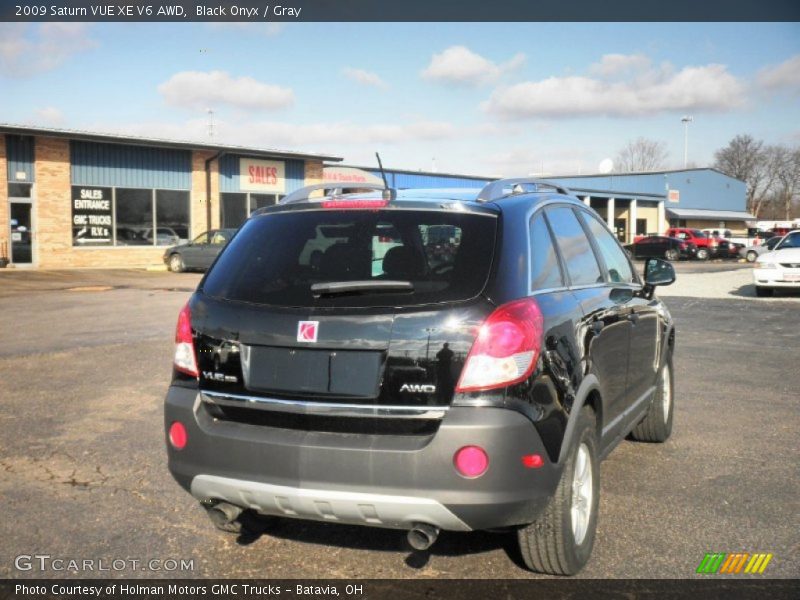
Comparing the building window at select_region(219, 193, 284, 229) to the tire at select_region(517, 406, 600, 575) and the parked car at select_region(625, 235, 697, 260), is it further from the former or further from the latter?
the tire at select_region(517, 406, 600, 575)

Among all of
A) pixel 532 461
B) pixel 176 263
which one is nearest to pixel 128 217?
pixel 176 263

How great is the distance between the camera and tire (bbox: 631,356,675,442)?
559 centimetres

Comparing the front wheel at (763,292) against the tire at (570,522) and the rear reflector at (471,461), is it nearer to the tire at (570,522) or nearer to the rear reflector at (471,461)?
the tire at (570,522)

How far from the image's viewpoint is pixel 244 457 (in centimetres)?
326

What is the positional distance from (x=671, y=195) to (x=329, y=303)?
66.9 meters

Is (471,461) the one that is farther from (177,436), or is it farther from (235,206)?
(235,206)

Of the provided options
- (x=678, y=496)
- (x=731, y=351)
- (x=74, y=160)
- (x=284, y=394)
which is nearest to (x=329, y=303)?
(x=284, y=394)

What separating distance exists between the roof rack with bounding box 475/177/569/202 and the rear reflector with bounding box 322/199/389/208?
0.44 metres

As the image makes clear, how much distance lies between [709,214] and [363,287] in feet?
237

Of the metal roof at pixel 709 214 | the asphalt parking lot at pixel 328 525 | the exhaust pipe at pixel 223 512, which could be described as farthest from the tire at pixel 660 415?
the metal roof at pixel 709 214

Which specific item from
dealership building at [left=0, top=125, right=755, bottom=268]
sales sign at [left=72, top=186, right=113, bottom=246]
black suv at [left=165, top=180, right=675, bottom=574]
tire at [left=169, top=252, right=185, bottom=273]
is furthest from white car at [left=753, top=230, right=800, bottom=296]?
sales sign at [left=72, top=186, right=113, bottom=246]

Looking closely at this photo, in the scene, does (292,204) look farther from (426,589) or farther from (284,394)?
(426,589)

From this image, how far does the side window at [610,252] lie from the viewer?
486 centimetres

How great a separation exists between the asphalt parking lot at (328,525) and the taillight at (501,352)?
1004mm
